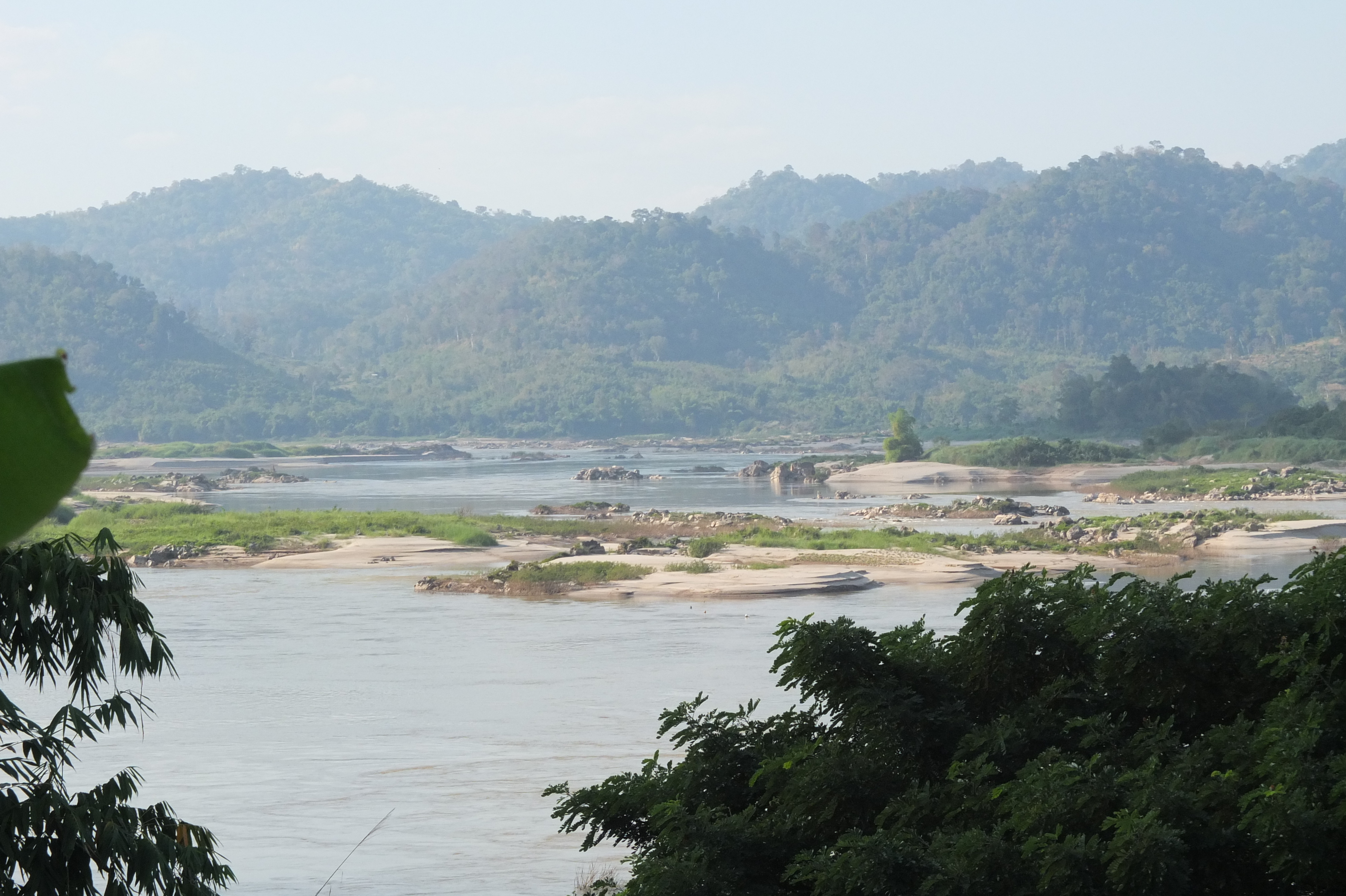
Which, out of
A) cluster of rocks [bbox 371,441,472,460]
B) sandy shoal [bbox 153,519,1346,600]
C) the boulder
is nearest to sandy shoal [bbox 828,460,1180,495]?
the boulder

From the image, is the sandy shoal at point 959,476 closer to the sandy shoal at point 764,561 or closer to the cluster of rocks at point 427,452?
the sandy shoal at point 764,561

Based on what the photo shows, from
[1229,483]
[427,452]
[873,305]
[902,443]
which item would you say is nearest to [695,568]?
[1229,483]

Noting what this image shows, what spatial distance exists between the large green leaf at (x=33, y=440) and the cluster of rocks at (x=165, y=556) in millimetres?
36334

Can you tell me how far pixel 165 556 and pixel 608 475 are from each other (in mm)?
34494

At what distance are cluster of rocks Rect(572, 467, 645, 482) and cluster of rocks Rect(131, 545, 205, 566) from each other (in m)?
32.4

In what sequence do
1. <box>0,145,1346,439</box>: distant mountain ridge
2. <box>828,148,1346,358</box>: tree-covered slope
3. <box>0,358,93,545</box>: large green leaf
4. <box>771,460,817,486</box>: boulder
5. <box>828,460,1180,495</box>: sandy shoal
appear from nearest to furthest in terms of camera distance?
<box>0,358,93,545</box>: large green leaf, <box>828,460,1180,495</box>: sandy shoal, <box>771,460,817,486</box>: boulder, <box>0,145,1346,439</box>: distant mountain ridge, <box>828,148,1346,358</box>: tree-covered slope

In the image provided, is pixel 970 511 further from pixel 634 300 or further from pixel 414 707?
pixel 634 300

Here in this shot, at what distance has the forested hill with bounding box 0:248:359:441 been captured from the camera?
99688mm

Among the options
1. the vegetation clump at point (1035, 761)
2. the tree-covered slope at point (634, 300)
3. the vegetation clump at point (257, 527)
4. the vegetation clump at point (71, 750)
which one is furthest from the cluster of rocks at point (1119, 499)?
the tree-covered slope at point (634, 300)

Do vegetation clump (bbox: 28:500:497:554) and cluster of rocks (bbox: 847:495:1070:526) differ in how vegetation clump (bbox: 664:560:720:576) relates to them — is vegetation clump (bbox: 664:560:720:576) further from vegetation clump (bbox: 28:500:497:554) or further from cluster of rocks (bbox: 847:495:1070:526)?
cluster of rocks (bbox: 847:495:1070:526)

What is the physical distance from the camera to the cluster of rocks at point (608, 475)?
68000 mm

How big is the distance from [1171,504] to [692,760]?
44351mm

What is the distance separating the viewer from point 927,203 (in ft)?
576

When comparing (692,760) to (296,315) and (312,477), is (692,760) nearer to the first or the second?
(312,477)
